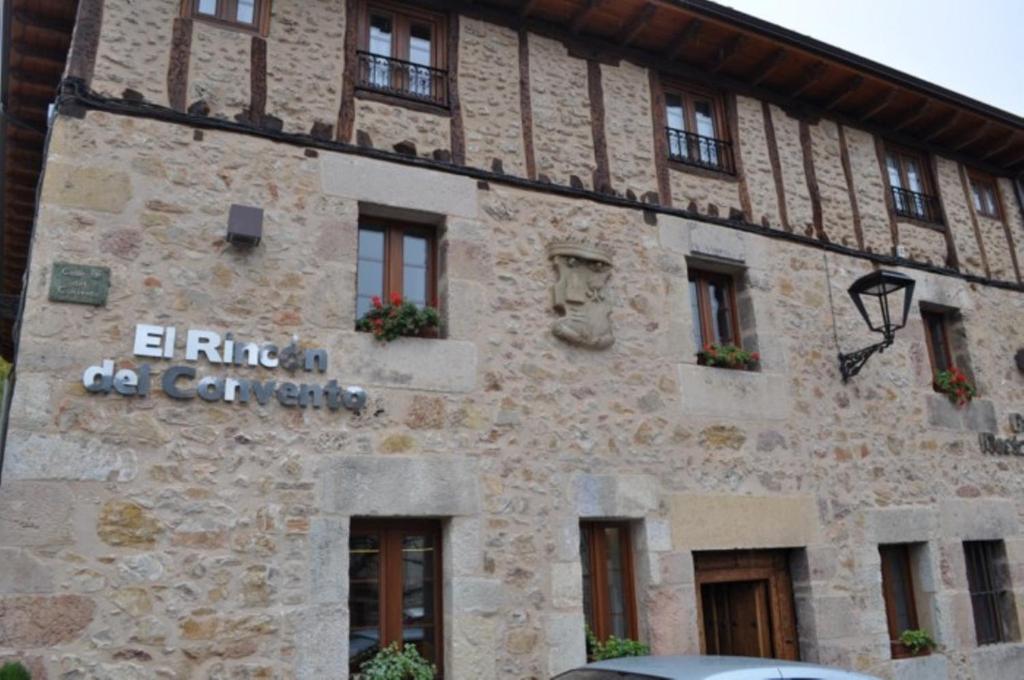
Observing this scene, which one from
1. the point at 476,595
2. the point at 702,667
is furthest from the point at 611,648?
the point at 702,667

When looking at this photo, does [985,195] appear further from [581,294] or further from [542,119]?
[581,294]

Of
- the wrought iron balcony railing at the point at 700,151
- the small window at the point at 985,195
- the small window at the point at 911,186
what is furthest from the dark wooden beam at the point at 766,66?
the small window at the point at 985,195

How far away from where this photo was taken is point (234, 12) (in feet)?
20.5

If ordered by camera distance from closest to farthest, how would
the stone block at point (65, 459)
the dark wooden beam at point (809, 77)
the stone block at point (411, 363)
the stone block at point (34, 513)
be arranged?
the stone block at point (34, 513), the stone block at point (65, 459), the stone block at point (411, 363), the dark wooden beam at point (809, 77)

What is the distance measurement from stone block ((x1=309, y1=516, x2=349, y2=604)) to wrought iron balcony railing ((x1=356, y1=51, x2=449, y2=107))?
3395 millimetres

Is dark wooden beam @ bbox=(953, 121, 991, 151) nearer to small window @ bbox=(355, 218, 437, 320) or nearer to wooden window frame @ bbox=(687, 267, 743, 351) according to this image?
wooden window frame @ bbox=(687, 267, 743, 351)

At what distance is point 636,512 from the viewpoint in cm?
639

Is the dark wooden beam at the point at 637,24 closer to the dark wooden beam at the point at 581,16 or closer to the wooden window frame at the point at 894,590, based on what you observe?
the dark wooden beam at the point at 581,16

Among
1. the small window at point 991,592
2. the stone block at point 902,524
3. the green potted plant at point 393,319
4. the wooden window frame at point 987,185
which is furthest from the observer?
the wooden window frame at point 987,185

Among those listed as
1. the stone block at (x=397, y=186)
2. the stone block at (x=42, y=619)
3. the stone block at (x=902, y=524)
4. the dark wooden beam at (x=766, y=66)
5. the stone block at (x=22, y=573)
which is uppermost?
the dark wooden beam at (x=766, y=66)

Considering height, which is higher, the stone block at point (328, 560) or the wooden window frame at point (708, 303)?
the wooden window frame at point (708, 303)

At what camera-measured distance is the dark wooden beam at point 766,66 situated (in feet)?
26.7

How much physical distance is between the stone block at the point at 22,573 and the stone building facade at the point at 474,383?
0.04 feet

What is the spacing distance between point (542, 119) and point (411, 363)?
2601 millimetres
